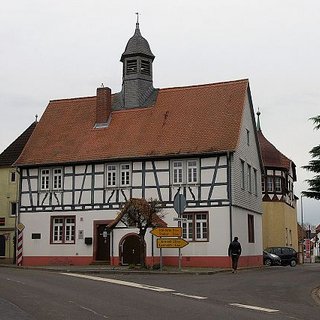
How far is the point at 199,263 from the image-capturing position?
3238 cm

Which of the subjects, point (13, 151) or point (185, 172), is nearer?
point (185, 172)

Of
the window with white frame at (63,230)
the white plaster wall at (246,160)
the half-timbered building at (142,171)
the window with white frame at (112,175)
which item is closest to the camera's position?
the half-timbered building at (142,171)

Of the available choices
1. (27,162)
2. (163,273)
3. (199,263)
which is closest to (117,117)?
(27,162)

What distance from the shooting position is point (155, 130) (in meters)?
36.0

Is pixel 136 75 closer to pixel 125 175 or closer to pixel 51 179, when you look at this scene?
pixel 125 175

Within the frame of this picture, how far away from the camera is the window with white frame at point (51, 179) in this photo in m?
36.8

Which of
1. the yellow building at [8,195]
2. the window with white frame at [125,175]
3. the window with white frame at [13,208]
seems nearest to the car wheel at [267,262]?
the window with white frame at [125,175]

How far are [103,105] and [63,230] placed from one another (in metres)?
8.16

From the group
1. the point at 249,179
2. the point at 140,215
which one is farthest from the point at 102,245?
the point at 249,179

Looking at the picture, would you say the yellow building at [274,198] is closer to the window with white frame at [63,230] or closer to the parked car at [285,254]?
the parked car at [285,254]

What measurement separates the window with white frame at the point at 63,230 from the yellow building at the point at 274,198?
1970 centimetres

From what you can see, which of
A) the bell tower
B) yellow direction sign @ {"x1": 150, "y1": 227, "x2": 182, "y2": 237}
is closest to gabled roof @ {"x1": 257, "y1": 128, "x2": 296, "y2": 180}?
the bell tower

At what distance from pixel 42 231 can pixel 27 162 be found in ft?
14.0

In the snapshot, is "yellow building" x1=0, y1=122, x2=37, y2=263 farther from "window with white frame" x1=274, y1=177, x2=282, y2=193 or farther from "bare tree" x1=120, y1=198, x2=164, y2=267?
"bare tree" x1=120, y1=198, x2=164, y2=267
